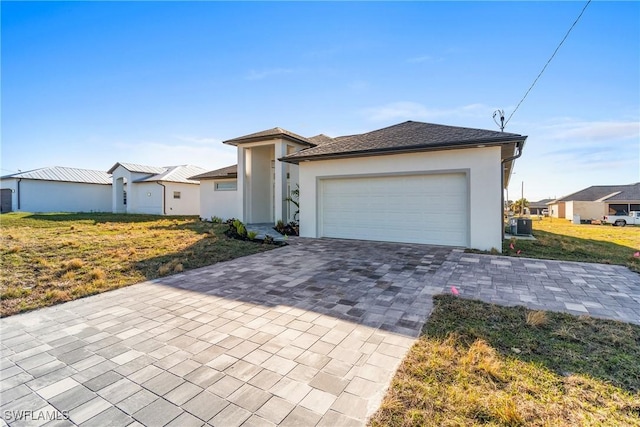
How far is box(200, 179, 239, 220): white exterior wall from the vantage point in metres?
15.8

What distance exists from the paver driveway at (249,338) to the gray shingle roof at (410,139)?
3513mm

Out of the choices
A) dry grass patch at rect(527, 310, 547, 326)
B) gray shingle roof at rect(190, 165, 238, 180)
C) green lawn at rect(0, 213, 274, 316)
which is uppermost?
gray shingle roof at rect(190, 165, 238, 180)

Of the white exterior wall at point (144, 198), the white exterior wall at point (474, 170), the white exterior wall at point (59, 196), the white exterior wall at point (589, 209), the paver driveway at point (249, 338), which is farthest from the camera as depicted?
the white exterior wall at point (589, 209)

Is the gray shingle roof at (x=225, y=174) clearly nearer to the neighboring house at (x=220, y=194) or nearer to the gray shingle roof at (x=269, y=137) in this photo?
the neighboring house at (x=220, y=194)

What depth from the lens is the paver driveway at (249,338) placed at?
2.05 metres

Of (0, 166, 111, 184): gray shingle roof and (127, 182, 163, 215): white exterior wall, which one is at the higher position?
(0, 166, 111, 184): gray shingle roof

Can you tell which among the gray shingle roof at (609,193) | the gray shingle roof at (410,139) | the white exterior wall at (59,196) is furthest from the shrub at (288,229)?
the gray shingle roof at (609,193)

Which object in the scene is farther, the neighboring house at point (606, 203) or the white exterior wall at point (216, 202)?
the neighboring house at point (606, 203)

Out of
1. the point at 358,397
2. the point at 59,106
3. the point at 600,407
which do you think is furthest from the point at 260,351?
the point at 59,106

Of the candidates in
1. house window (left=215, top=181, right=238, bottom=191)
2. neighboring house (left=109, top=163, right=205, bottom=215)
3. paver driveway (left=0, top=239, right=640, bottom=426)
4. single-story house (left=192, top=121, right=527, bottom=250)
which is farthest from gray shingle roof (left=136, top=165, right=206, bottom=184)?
paver driveway (left=0, top=239, right=640, bottom=426)

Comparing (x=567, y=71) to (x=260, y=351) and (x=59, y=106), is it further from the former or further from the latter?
(x=59, y=106)

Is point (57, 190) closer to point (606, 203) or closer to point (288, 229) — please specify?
point (288, 229)

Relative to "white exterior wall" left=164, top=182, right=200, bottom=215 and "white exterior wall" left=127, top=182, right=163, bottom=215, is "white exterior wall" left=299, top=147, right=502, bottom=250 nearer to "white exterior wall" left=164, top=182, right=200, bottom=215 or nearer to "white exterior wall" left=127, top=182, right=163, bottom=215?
"white exterior wall" left=164, top=182, right=200, bottom=215

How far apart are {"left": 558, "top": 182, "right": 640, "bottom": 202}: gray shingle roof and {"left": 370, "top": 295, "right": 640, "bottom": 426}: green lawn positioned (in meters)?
38.1
